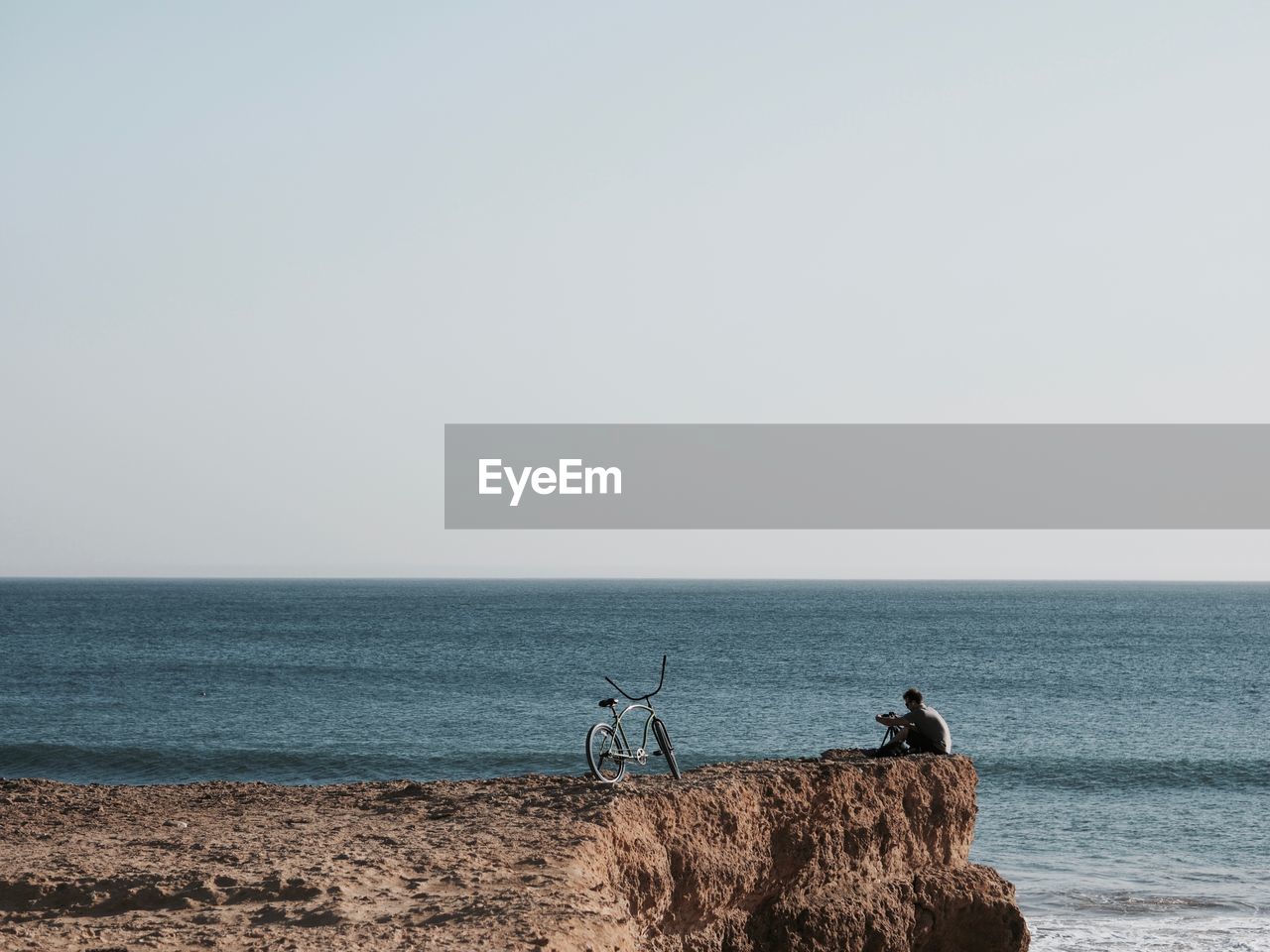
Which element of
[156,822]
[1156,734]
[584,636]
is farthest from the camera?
[584,636]

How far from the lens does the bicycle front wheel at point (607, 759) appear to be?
594 inches

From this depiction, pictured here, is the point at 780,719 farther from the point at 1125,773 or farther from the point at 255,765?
the point at 255,765

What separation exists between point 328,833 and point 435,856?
187 centimetres

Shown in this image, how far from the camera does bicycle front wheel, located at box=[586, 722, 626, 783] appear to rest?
15.1 metres

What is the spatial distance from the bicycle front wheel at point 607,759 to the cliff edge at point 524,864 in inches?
13.8

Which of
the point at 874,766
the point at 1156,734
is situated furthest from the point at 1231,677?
the point at 874,766

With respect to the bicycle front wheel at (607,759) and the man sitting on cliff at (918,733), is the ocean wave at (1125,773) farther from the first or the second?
the bicycle front wheel at (607,759)

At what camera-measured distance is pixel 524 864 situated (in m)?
12.0

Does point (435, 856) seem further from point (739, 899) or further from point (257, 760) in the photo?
point (257, 760)

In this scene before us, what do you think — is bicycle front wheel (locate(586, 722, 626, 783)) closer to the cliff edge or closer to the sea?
the cliff edge

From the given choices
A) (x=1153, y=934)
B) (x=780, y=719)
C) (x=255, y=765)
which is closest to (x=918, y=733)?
(x=1153, y=934)

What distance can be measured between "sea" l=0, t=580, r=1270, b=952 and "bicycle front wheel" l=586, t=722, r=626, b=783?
10.3 metres

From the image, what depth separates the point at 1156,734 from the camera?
50.4 m

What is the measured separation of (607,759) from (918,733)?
472cm
